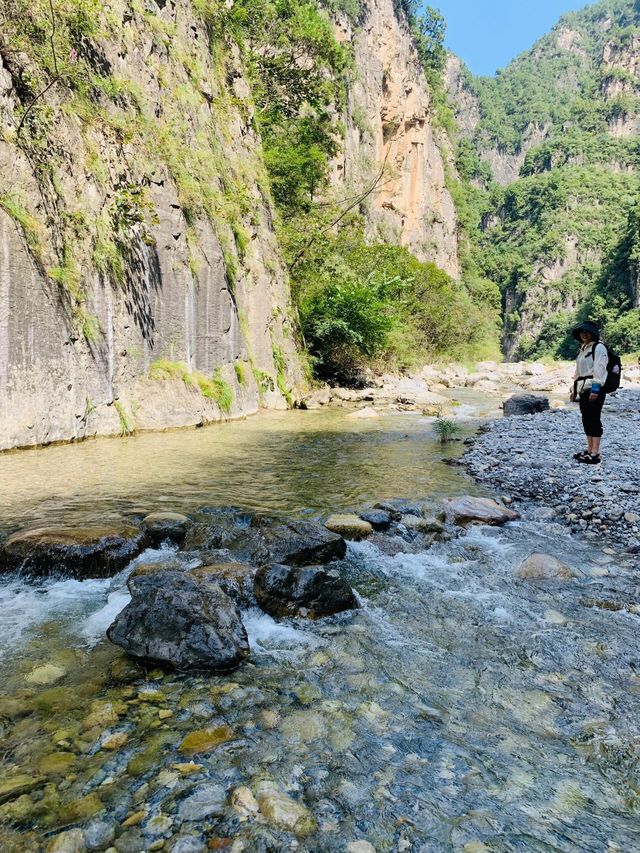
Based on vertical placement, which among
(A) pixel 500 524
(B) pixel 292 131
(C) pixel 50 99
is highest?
(B) pixel 292 131

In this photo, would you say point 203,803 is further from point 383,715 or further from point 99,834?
point 383,715

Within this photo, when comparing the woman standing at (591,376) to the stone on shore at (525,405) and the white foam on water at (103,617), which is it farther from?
the stone on shore at (525,405)

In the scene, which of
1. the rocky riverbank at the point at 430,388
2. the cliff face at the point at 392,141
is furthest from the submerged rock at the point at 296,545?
the cliff face at the point at 392,141

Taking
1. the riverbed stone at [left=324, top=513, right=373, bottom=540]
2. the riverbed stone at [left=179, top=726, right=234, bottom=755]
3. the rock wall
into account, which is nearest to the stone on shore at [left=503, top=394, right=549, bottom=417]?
the rock wall

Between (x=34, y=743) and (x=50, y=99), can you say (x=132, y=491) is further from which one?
(x=50, y=99)

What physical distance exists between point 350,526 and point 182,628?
Answer: 2866 millimetres

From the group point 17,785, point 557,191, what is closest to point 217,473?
point 17,785

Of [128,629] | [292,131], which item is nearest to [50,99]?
[128,629]

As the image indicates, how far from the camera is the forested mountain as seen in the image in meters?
71.2

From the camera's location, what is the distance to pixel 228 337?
16234 mm

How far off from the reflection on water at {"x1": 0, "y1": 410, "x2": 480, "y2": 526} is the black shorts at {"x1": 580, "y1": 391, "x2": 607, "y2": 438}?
2218 mm

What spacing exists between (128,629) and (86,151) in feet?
36.9

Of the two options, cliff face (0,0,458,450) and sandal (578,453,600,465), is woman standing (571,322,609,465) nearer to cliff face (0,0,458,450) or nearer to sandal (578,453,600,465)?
sandal (578,453,600,465)

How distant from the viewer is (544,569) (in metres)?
4.78
